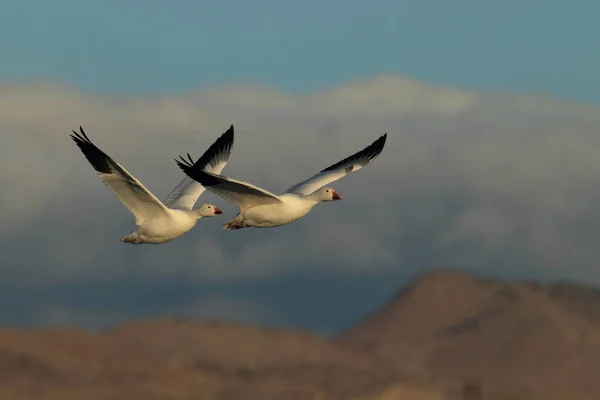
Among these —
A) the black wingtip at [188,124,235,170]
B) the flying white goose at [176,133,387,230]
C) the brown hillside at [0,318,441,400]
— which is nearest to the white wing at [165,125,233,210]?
the black wingtip at [188,124,235,170]

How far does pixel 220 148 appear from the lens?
50438mm

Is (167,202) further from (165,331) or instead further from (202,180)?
(165,331)

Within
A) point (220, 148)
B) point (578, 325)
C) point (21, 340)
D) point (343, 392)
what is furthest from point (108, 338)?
point (220, 148)

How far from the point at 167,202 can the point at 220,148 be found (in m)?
3.44

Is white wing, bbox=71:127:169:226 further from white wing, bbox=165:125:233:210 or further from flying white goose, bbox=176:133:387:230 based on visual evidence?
white wing, bbox=165:125:233:210

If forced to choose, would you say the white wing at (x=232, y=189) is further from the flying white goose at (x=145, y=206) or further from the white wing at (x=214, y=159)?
the white wing at (x=214, y=159)

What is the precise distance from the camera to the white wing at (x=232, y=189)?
139ft

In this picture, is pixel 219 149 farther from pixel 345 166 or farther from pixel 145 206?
pixel 145 206

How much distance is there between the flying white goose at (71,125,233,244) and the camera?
42.9 metres

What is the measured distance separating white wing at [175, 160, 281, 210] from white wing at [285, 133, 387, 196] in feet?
14.2

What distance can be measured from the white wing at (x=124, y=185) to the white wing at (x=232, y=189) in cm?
152

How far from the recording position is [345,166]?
50344mm

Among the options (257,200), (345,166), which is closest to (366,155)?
(345,166)

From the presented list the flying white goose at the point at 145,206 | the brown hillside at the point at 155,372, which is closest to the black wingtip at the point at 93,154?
the flying white goose at the point at 145,206
